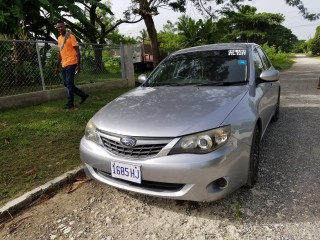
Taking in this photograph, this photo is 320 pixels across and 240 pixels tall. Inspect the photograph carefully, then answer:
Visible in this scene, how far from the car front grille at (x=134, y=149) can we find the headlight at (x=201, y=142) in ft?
0.43

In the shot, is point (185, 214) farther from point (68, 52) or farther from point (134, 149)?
point (68, 52)

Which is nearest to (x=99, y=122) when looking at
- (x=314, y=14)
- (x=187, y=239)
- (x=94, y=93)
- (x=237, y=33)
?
(x=187, y=239)

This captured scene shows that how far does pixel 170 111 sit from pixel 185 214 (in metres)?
0.95

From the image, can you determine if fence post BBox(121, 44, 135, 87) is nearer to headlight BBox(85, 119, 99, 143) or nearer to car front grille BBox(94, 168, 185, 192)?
headlight BBox(85, 119, 99, 143)

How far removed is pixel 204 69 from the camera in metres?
3.75

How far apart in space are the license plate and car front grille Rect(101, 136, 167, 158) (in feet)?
0.29

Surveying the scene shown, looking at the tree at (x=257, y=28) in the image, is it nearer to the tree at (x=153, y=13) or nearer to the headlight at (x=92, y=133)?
the tree at (x=153, y=13)

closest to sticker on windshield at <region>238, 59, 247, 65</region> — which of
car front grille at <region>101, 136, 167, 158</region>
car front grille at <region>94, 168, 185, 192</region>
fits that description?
car front grille at <region>101, 136, 167, 158</region>

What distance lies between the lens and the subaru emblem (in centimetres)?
248

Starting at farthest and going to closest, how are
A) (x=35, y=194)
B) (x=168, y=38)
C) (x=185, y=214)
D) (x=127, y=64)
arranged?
(x=168, y=38) → (x=127, y=64) → (x=35, y=194) → (x=185, y=214)

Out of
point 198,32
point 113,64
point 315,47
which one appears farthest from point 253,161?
point 315,47

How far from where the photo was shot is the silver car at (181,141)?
7.75 ft

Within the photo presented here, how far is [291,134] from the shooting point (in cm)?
482

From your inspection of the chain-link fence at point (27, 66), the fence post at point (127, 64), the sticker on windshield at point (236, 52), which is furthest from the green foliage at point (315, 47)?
the sticker on windshield at point (236, 52)
